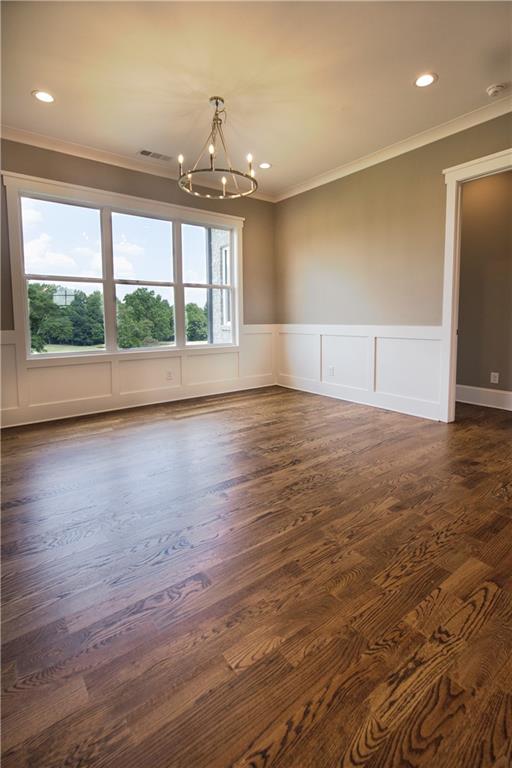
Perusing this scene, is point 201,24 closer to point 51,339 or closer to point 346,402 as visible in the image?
point 51,339

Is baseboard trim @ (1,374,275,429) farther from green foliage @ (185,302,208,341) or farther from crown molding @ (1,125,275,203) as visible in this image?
crown molding @ (1,125,275,203)

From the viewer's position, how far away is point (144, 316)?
477 cm

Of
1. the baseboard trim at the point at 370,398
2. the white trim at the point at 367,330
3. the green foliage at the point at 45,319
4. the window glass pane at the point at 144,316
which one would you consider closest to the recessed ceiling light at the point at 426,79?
the white trim at the point at 367,330

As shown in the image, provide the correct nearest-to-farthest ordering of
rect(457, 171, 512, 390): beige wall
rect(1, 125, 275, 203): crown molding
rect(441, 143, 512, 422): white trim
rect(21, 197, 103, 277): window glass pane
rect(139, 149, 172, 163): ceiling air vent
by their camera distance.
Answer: rect(441, 143, 512, 422): white trim < rect(1, 125, 275, 203): crown molding < rect(21, 197, 103, 277): window glass pane < rect(139, 149, 172, 163): ceiling air vent < rect(457, 171, 512, 390): beige wall

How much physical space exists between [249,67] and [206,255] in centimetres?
268

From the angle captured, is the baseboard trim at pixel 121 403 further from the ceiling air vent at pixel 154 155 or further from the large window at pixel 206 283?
the ceiling air vent at pixel 154 155

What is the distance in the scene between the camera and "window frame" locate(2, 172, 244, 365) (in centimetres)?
382

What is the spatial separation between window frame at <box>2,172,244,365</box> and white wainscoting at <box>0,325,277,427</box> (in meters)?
0.06

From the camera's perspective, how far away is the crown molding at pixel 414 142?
3.31m

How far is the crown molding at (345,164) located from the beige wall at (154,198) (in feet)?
0.19

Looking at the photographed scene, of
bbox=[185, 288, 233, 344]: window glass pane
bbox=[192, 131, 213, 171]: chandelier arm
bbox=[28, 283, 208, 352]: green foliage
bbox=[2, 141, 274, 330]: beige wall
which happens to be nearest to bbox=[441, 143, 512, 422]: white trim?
bbox=[192, 131, 213, 171]: chandelier arm

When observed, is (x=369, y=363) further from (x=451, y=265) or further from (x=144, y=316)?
(x=144, y=316)

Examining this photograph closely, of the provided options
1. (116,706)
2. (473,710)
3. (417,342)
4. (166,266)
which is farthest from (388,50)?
(116,706)

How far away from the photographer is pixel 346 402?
15.9 feet
